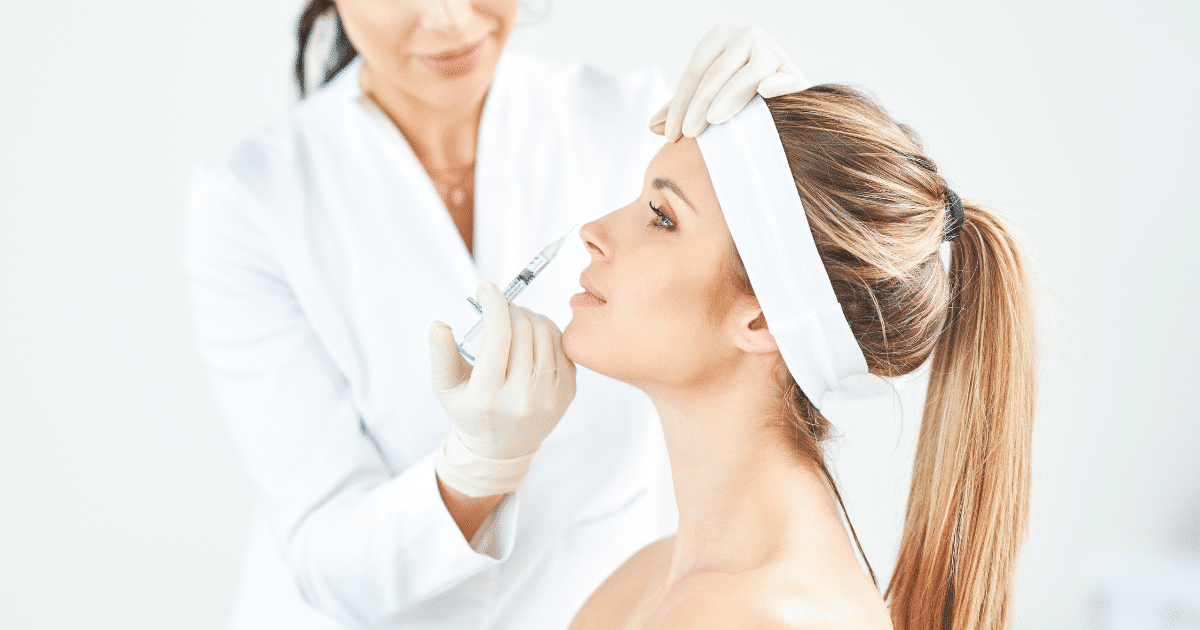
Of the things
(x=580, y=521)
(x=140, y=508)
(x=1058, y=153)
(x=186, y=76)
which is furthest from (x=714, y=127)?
(x=140, y=508)

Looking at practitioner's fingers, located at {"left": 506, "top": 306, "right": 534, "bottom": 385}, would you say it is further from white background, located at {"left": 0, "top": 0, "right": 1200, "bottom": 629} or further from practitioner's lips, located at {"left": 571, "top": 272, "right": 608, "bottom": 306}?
white background, located at {"left": 0, "top": 0, "right": 1200, "bottom": 629}

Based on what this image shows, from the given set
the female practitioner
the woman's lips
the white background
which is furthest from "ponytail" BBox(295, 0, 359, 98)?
the white background

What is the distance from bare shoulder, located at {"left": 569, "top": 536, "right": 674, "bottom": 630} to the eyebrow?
0.55 m

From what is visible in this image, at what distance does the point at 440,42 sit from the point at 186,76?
1035mm

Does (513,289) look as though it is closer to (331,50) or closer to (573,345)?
(573,345)

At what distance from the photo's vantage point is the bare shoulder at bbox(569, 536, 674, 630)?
1.43 meters

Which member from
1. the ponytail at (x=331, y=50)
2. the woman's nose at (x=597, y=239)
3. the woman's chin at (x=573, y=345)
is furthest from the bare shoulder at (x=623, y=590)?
the ponytail at (x=331, y=50)

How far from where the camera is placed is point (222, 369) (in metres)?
1.45

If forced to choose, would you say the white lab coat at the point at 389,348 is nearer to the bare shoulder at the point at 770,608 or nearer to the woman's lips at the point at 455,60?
the woman's lips at the point at 455,60

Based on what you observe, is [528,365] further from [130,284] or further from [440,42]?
[130,284]

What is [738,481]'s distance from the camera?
124 cm

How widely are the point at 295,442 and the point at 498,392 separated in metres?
0.37

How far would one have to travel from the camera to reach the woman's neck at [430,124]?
160 cm

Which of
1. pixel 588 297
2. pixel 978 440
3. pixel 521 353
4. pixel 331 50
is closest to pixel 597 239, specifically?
pixel 588 297
